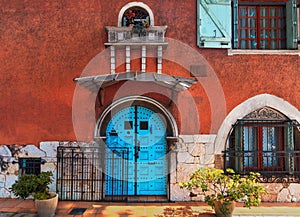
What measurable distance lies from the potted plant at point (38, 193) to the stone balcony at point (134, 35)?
3.51m

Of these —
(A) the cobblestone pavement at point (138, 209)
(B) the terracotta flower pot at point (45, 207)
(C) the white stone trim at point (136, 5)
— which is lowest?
(A) the cobblestone pavement at point (138, 209)

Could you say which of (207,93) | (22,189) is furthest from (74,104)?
(207,93)

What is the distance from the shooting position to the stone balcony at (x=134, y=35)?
6883mm

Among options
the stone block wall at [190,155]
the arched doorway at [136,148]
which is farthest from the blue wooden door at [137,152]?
the stone block wall at [190,155]

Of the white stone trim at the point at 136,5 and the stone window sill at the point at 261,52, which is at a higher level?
the white stone trim at the point at 136,5

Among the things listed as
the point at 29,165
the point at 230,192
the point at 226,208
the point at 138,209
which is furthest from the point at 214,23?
the point at 29,165

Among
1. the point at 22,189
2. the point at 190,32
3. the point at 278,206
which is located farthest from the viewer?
the point at 190,32

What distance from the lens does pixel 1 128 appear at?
277 inches

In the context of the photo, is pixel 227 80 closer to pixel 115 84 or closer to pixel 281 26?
pixel 281 26

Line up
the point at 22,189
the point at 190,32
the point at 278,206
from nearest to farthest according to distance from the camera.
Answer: the point at 22,189, the point at 278,206, the point at 190,32

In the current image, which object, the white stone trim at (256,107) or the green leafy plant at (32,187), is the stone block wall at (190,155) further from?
the green leafy plant at (32,187)

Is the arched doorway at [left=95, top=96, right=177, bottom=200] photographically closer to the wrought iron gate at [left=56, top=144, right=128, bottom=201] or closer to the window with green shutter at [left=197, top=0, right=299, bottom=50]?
the wrought iron gate at [left=56, top=144, right=128, bottom=201]

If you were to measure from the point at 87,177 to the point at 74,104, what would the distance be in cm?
181

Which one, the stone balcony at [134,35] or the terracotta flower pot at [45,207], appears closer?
→ the terracotta flower pot at [45,207]
